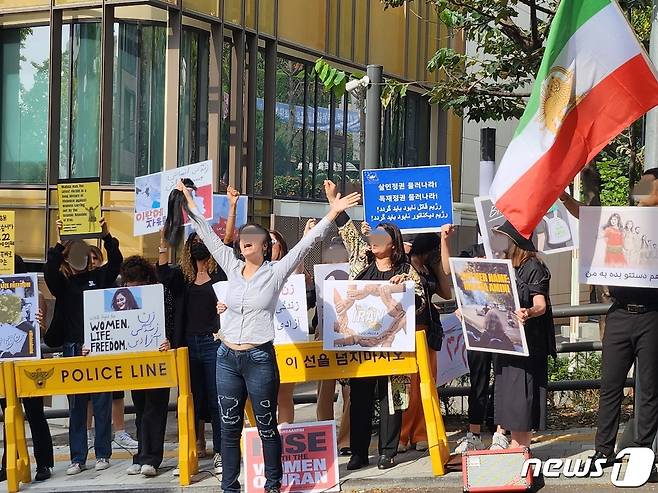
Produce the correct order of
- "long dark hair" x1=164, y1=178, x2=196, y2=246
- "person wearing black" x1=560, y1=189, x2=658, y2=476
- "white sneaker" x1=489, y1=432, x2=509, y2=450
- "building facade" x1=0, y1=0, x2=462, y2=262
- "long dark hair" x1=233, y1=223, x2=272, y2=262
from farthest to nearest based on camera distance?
"building facade" x1=0, y1=0, x2=462, y2=262 → "long dark hair" x1=164, y1=178, x2=196, y2=246 → "white sneaker" x1=489, y1=432, x2=509, y2=450 → "long dark hair" x1=233, y1=223, x2=272, y2=262 → "person wearing black" x1=560, y1=189, x2=658, y2=476

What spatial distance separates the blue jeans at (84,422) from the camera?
29.8ft

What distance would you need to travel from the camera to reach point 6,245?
9.43m

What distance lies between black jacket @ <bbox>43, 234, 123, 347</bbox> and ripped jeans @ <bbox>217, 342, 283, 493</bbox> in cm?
181

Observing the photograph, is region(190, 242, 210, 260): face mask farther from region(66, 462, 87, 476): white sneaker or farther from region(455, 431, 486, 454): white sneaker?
region(455, 431, 486, 454): white sneaker

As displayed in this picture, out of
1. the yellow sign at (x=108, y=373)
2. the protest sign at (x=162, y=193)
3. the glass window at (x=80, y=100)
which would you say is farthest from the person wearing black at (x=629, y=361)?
the glass window at (x=80, y=100)

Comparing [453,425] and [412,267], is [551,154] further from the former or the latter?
[453,425]

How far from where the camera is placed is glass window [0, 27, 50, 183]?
1550cm

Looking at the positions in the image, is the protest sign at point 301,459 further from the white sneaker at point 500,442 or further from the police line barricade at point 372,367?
the white sneaker at point 500,442

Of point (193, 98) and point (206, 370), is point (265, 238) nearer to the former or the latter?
point (206, 370)

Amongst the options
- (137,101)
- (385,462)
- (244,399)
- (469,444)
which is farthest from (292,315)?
(137,101)

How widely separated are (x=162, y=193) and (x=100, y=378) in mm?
1911

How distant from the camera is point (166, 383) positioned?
8.69 metres

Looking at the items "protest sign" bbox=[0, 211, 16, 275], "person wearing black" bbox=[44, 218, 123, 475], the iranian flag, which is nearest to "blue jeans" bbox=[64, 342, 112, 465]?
"person wearing black" bbox=[44, 218, 123, 475]

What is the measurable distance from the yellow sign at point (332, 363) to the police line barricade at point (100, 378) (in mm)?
803
